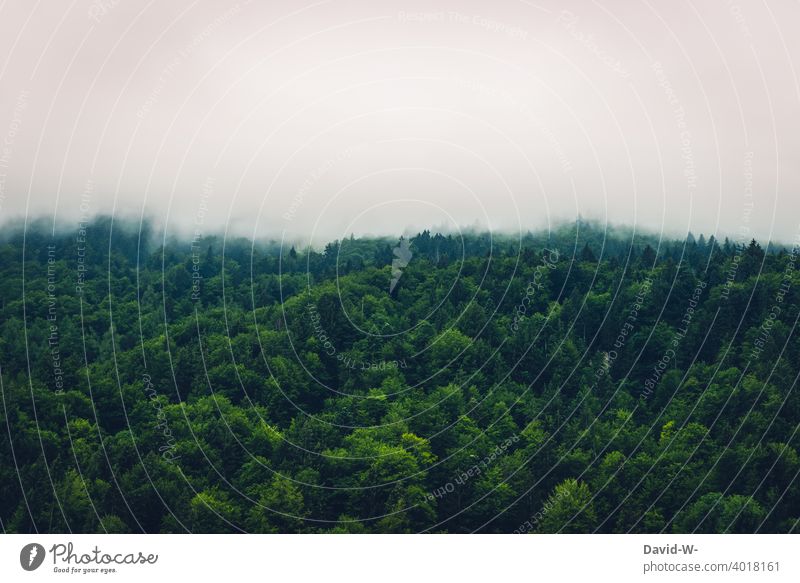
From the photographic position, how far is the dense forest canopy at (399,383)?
208ft

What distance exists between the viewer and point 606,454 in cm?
6875

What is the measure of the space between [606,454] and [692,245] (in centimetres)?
2717

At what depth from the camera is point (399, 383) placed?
2891 inches

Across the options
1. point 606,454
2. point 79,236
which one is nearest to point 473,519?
point 606,454

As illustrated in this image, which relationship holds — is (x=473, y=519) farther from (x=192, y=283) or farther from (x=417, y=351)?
(x=192, y=283)
